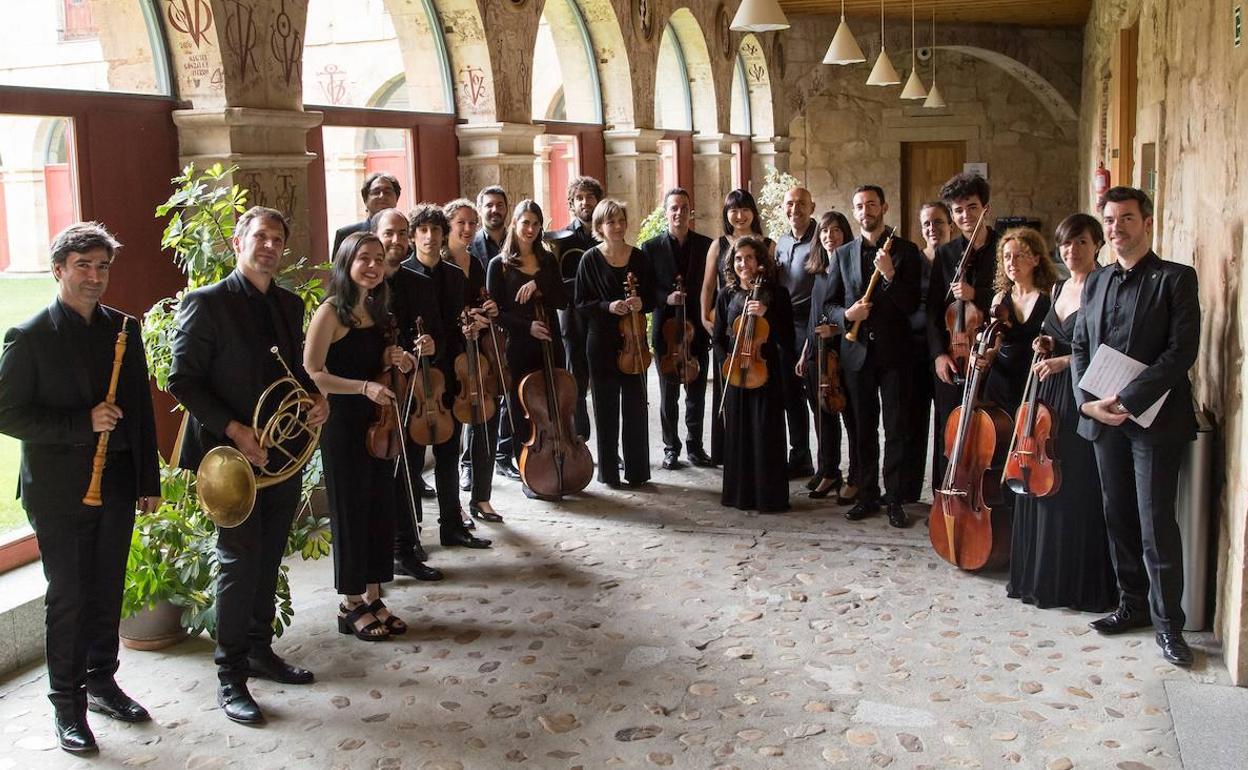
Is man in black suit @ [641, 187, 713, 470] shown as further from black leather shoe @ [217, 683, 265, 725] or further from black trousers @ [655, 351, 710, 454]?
black leather shoe @ [217, 683, 265, 725]

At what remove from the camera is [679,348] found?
6633 millimetres

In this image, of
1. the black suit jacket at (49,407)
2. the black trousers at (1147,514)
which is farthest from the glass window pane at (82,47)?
the black trousers at (1147,514)

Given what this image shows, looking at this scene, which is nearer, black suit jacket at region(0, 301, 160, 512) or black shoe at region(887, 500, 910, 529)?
black suit jacket at region(0, 301, 160, 512)

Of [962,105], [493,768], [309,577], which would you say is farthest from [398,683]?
[962,105]

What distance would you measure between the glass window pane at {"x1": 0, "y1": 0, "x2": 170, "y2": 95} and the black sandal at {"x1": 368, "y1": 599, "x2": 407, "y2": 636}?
234cm

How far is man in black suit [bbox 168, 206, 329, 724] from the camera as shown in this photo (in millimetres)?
3650

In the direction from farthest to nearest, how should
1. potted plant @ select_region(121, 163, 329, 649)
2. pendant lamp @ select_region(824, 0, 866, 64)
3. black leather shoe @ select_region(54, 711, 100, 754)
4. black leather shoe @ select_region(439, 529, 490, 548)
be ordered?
pendant lamp @ select_region(824, 0, 866, 64) → black leather shoe @ select_region(439, 529, 490, 548) → potted plant @ select_region(121, 163, 329, 649) → black leather shoe @ select_region(54, 711, 100, 754)

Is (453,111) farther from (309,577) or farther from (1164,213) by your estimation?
(1164,213)

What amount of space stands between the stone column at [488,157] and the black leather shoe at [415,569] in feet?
10.9

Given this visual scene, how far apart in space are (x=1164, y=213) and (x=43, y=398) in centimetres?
459

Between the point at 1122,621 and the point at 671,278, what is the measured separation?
3.20 meters

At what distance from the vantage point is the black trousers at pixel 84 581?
11.5 ft

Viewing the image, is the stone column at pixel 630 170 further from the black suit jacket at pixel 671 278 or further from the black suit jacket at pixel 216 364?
the black suit jacket at pixel 216 364

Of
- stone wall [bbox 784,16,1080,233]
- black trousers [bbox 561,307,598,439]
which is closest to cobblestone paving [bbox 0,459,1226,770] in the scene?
black trousers [bbox 561,307,598,439]
